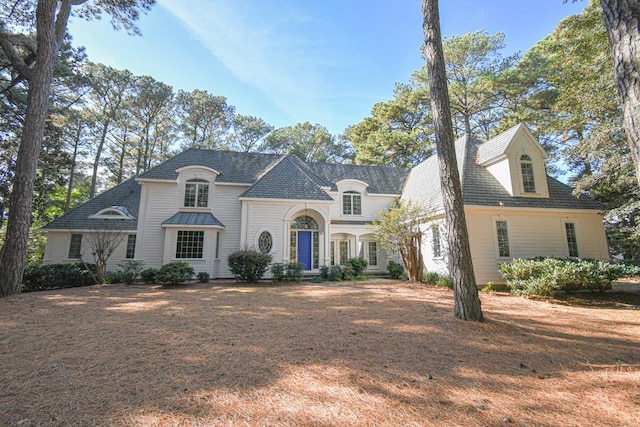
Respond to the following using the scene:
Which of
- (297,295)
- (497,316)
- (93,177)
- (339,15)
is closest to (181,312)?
(297,295)

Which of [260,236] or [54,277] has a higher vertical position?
[260,236]

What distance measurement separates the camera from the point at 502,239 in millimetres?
11492

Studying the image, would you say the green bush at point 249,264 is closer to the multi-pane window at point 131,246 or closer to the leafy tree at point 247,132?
the multi-pane window at point 131,246

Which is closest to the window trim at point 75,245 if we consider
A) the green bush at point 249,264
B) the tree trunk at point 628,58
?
the green bush at point 249,264

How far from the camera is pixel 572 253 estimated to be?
11.9m

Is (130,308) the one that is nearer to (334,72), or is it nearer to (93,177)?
(334,72)

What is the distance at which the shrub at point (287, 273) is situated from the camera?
12.1 m

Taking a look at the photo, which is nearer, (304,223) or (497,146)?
(497,146)

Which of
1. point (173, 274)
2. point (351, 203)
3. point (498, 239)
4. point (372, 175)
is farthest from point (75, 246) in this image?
point (498, 239)

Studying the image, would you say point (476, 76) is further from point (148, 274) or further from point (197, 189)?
point (148, 274)

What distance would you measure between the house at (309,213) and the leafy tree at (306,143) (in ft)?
47.0

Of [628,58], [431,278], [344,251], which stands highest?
[628,58]

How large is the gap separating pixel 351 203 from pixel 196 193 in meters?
9.51

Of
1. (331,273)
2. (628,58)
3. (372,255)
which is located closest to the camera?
(628,58)
